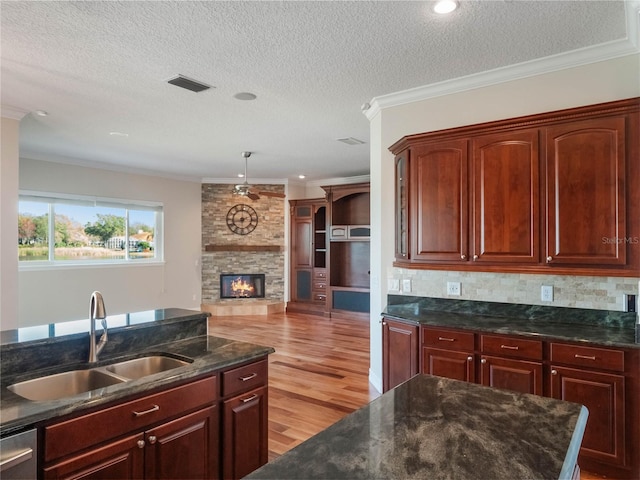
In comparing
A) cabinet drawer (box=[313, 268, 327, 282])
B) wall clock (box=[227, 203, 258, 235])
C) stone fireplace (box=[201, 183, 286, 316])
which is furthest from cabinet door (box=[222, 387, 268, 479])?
wall clock (box=[227, 203, 258, 235])

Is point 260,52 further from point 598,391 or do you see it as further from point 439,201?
point 598,391

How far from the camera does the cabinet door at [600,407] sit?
2438 mm

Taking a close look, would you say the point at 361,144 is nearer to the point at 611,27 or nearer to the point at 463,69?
the point at 463,69

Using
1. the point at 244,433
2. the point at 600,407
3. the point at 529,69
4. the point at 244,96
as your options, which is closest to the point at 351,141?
the point at 244,96

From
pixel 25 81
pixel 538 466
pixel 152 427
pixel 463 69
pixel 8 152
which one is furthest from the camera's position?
pixel 8 152

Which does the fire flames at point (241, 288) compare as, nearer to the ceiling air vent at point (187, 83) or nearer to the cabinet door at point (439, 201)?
the ceiling air vent at point (187, 83)

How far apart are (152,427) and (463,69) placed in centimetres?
329

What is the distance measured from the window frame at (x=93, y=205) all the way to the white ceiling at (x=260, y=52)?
1.70m

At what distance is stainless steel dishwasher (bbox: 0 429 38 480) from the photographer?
1.34 m

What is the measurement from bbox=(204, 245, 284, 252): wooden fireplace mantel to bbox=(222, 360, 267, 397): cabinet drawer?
21.6 feet

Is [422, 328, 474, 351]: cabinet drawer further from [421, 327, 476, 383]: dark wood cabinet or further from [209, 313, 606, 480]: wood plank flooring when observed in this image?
[209, 313, 606, 480]: wood plank flooring

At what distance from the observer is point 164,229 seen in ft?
26.7

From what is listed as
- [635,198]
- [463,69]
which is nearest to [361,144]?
[463,69]

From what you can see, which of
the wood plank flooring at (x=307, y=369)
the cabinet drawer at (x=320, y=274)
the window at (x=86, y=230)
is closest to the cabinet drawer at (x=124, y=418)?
the wood plank flooring at (x=307, y=369)
